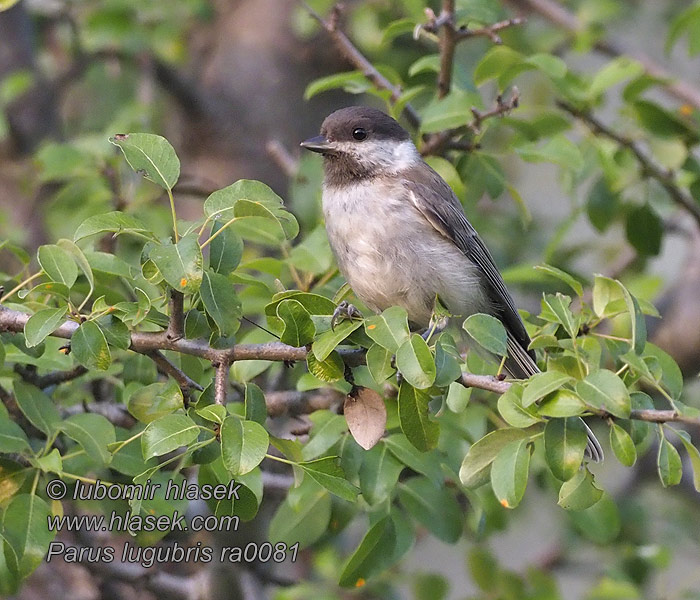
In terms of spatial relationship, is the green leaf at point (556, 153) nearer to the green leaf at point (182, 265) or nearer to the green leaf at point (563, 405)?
the green leaf at point (563, 405)

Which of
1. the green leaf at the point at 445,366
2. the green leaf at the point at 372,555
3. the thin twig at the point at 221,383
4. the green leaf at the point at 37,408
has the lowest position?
the green leaf at the point at 372,555

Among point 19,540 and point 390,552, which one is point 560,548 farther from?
point 19,540

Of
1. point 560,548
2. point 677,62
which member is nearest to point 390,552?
point 560,548

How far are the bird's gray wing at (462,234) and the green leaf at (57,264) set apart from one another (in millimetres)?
1439

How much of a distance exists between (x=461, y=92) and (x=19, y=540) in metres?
2.01

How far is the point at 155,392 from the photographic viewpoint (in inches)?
88.4

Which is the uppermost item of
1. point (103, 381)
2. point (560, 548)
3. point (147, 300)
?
point (147, 300)

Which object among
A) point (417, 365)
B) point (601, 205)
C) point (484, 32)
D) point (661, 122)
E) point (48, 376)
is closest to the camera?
point (417, 365)

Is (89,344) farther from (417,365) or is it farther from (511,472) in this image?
(511,472)

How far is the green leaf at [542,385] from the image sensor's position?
1.98 metres

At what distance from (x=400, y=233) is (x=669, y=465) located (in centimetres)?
135

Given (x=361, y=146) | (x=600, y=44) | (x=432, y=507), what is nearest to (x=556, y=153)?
(x=361, y=146)

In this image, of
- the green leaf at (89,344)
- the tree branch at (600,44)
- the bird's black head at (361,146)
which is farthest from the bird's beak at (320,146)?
the tree branch at (600,44)

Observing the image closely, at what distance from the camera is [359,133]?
347 centimetres
